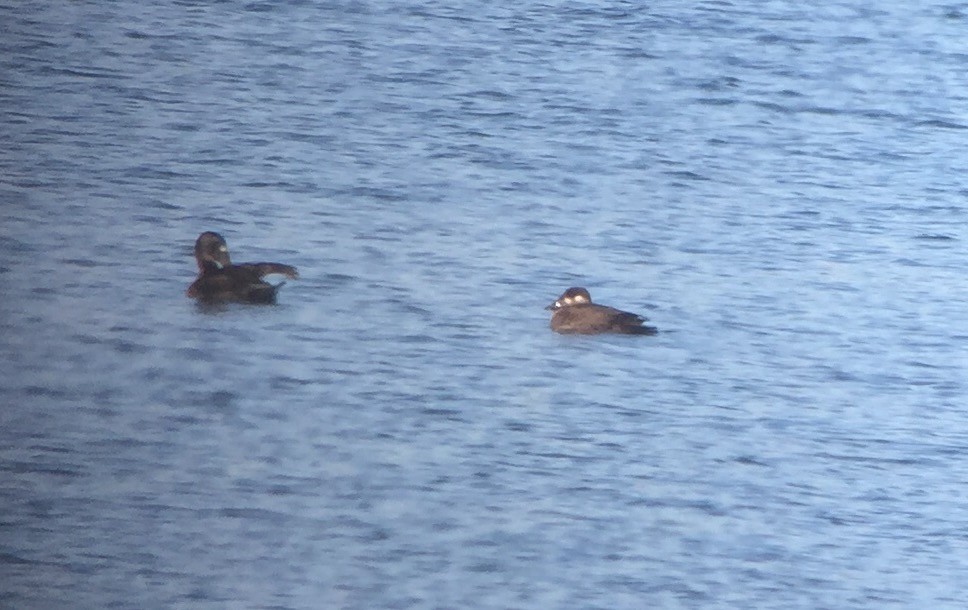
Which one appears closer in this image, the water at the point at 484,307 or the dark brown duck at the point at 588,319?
the water at the point at 484,307

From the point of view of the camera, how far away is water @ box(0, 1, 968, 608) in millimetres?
4547

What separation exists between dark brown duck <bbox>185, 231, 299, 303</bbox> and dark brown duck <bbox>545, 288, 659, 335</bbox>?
877mm

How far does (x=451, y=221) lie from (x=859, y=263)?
140 cm

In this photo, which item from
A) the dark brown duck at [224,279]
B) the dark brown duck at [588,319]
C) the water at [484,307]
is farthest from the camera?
the dark brown duck at [224,279]

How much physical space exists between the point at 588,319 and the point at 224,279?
108 cm

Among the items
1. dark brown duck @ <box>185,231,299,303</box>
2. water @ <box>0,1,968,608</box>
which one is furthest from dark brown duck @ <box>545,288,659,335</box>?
dark brown duck @ <box>185,231,299,303</box>

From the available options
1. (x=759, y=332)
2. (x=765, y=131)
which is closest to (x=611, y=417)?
(x=759, y=332)

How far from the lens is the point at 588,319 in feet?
20.1

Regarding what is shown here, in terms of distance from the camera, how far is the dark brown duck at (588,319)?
6113mm

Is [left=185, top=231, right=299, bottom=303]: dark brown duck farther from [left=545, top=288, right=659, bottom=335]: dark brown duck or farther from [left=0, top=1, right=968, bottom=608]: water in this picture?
[left=545, top=288, right=659, bottom=335]: dark brown duck

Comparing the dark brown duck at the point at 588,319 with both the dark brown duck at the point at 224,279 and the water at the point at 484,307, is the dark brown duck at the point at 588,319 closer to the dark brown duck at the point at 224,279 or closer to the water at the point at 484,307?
the water at the point at 484,307

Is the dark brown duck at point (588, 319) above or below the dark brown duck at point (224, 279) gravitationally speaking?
below

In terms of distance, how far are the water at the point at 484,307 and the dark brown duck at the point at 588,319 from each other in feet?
0.16

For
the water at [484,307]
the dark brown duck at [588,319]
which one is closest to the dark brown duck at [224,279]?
the water at [484,307]
